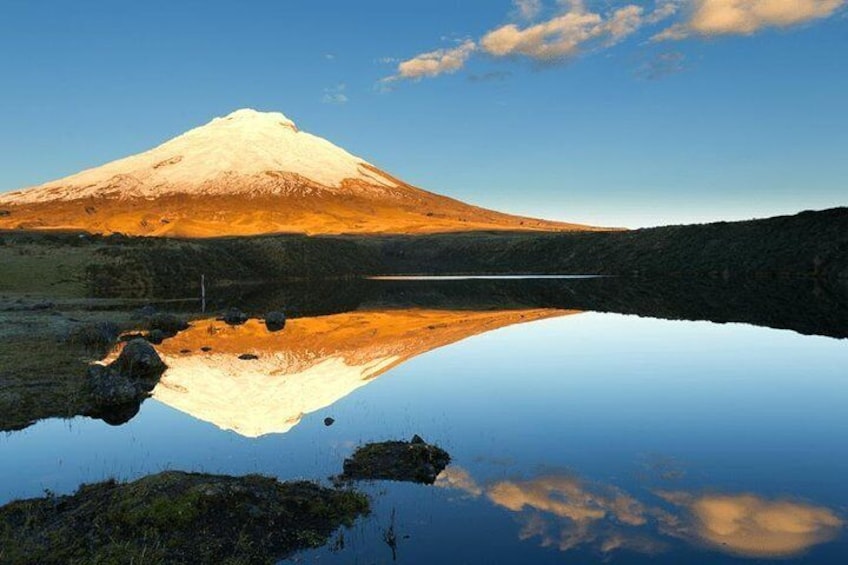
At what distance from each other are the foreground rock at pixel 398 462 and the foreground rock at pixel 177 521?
2233mm

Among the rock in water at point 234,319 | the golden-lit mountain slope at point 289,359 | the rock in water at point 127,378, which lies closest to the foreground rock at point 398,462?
the golden-lit mountain slope at point 289,359

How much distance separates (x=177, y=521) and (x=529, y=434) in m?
14.1

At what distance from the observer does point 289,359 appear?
1709 inches

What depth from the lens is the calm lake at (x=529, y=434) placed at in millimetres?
16531

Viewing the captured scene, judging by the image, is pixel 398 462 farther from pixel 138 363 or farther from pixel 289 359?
pixel 289 359

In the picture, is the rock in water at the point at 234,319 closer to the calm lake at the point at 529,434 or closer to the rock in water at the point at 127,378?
the calm lake at the point at 529,434

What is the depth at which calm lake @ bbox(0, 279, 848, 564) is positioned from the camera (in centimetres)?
1653

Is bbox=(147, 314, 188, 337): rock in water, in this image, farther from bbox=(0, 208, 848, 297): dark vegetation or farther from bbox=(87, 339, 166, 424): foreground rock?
bbox=(0, 208, 848, 297): dark vegetation

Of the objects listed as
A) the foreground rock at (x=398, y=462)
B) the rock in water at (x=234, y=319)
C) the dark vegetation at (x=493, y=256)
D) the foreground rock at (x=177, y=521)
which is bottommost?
the foreground rock at (x=398, y=462)

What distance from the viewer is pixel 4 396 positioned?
95.0 ft

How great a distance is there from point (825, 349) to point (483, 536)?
39213 millimetres

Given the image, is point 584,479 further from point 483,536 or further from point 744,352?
point 744,352

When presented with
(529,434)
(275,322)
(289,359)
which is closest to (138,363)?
(289,359)

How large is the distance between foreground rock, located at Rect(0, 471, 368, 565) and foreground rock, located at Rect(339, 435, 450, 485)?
7.33ft
